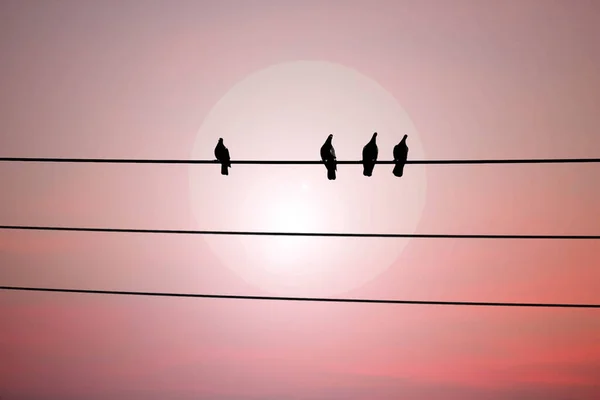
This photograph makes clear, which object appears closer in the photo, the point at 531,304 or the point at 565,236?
the point at 565,236

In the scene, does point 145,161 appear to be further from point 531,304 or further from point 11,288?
point 531,304

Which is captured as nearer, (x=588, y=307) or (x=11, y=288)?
(x=588, y=307)

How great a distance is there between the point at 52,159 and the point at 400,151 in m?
5.96

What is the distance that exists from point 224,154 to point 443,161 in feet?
15.9

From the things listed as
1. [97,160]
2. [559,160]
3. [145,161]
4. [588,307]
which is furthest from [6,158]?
[588,307]

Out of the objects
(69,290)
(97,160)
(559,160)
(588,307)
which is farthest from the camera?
(69,290)

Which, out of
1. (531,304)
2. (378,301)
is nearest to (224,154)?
(378,301)

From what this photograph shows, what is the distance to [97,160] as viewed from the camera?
1098 cm

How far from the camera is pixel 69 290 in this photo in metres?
12.6

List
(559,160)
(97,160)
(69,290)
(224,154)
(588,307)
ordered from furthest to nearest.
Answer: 1. (224,154)
2. (69,290)
3. (588,307)
4. (97,160)
5. (559,160)

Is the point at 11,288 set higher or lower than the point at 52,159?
lower

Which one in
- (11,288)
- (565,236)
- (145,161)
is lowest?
(11,288)

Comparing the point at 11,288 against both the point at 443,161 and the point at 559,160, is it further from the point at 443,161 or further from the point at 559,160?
the point at 559,160

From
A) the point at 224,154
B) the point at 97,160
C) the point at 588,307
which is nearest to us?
the point at 97,160
